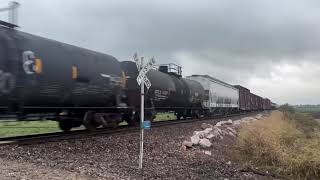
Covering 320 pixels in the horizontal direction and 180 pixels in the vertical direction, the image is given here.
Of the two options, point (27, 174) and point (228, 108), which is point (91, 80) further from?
point (228, 108)

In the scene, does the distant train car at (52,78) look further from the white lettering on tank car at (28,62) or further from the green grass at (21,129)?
the green grass at (21,129)

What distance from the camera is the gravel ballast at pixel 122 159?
10.0 meters

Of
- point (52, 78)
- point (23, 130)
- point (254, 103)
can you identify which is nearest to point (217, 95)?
point (23, 130)

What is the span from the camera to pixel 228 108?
164 ft

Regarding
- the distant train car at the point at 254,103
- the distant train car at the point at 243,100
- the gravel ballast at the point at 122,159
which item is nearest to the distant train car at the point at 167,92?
the gravel ballast at the point at 122,159

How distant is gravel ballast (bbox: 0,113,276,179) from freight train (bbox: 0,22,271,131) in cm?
152

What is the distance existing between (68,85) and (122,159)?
4.55m

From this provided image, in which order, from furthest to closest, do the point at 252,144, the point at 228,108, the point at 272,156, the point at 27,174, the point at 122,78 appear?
the point at 228,108
the point at 122,78
the point at 252,144
the point at 272,156
the point at 27,174

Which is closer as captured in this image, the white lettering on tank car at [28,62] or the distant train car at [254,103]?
the white lettering on tank car at [28,62]

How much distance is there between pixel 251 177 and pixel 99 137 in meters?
5.73

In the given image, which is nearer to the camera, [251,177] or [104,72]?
[251,177]

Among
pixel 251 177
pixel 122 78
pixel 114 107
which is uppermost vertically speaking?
pixel 122 78

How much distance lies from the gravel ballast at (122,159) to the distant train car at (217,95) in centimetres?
2183

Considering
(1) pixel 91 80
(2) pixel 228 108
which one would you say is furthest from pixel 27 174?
(2) pixel 228 108
